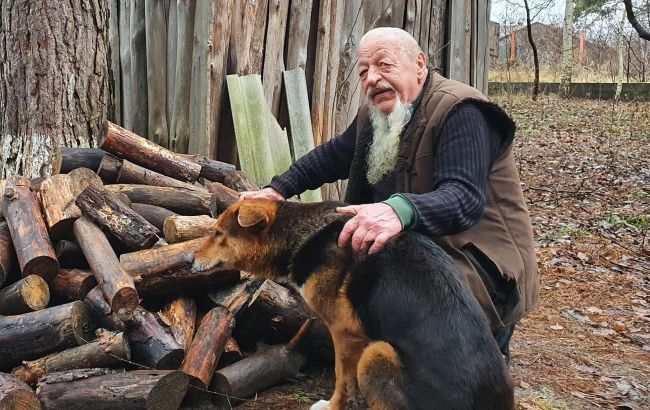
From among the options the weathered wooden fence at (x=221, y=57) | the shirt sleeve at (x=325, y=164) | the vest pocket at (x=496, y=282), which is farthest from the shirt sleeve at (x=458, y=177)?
the weathered wooden fence at (x=221, y=57)

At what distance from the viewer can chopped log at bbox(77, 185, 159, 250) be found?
4594 millimetres

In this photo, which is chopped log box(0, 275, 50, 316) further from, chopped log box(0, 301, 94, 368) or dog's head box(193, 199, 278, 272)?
dog's head box(193, 199, 278, 272)

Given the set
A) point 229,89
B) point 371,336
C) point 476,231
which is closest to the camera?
point 371,336

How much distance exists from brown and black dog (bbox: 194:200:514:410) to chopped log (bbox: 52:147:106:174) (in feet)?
6.15

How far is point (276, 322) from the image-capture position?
4691 millimetres

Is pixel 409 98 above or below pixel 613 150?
above

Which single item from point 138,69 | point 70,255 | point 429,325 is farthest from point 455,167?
point 138,69

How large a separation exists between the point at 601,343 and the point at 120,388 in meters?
4.29

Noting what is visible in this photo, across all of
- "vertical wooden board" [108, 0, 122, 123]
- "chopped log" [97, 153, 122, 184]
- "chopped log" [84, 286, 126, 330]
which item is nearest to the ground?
"chopped log" [84, 286, 126, 330]

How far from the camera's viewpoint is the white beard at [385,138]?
416 cm

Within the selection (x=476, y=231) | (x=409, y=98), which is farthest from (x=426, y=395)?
(x=409, y=98)

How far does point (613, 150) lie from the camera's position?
14.3m

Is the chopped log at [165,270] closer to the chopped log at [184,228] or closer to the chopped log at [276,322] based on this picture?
the chopped log at [184,228]

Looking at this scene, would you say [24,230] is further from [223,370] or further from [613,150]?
[613,150]
